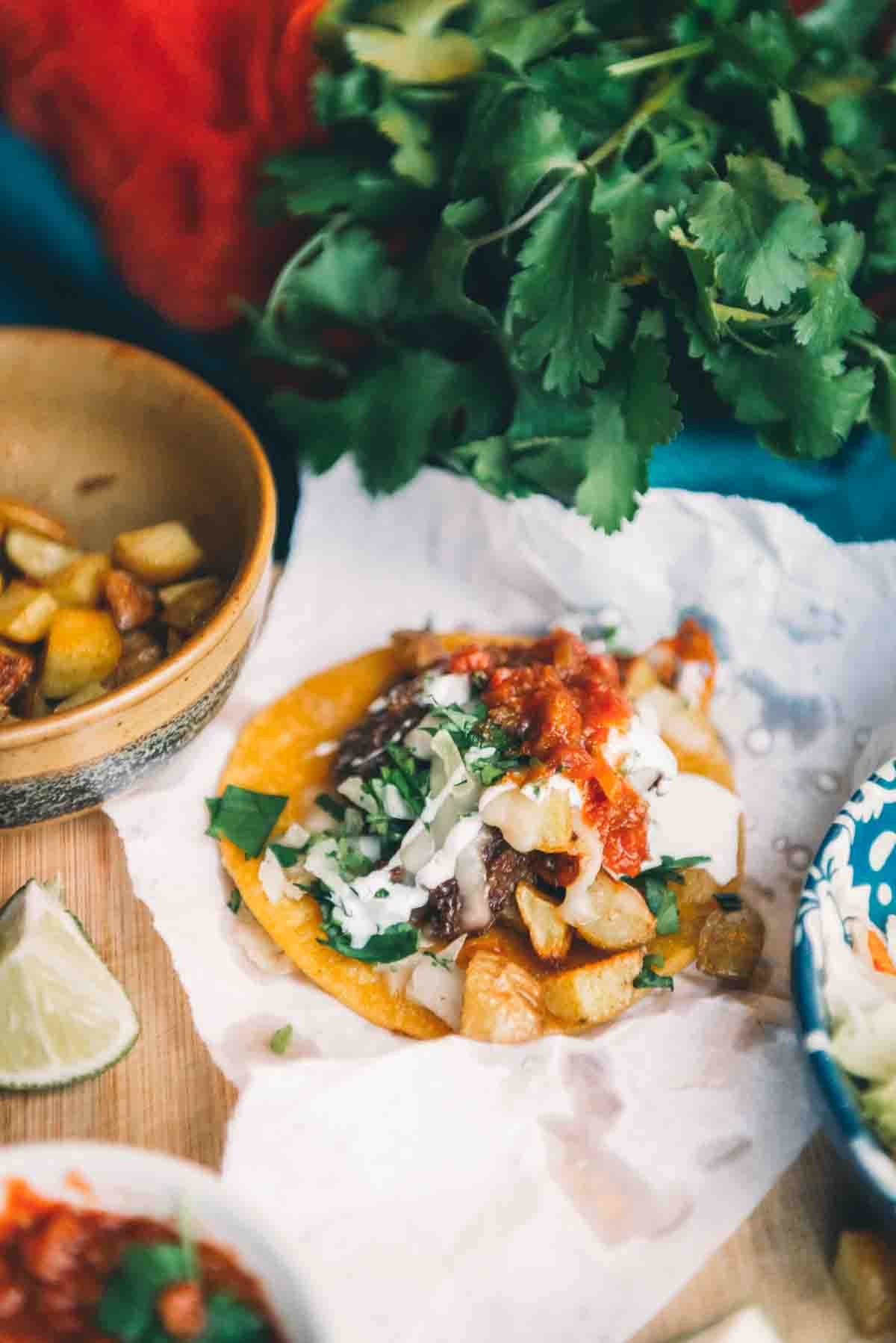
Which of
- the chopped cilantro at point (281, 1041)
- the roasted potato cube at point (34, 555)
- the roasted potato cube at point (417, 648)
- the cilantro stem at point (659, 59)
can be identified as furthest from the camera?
the roasted potato cube at point (417, 648)

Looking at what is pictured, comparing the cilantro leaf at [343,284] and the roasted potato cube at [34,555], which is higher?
the cilantro leaf at [343,284]

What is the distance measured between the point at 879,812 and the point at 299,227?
4.89ft

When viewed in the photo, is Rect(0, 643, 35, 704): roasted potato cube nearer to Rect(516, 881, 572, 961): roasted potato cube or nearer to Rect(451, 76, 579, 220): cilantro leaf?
Rect(516, 881, 572, 961): roasted potato cube

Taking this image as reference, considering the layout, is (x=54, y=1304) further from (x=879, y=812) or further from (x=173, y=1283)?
(x=879, y=812)

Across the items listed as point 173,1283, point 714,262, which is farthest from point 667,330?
point 173,1283

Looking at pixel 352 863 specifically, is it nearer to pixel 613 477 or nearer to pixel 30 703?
pixel 30 703

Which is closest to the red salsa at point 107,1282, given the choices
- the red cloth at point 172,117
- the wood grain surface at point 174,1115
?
the wood grain surface at point 174,1115

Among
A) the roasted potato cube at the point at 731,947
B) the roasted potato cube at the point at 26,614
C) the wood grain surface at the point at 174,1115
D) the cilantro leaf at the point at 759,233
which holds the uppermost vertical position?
the cilantro leaf at the point at 759,233

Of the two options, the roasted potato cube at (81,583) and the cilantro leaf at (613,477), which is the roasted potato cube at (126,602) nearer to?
the roasted potato cube at (81,583)

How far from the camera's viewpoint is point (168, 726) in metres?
1.93

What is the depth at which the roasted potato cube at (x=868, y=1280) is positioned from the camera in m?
1.54

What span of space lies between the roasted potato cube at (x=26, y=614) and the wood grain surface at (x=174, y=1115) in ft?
1.04

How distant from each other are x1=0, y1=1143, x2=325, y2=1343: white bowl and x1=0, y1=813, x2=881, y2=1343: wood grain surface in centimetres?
31

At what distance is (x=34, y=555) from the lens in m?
2.16
